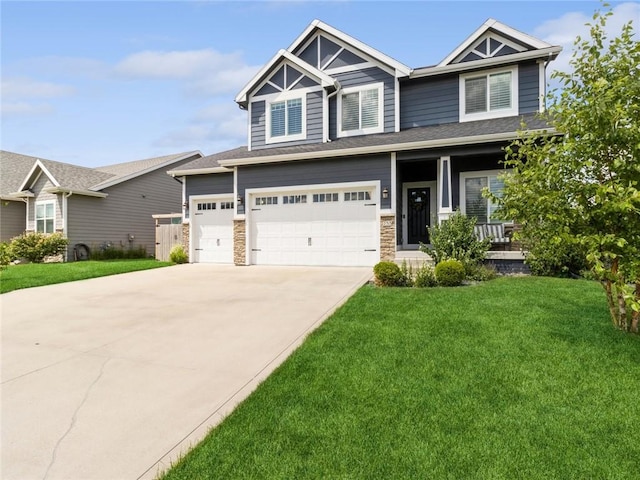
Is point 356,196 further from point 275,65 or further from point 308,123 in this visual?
point 275,65

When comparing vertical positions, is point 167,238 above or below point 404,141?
below

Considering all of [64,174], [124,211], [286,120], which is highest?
[286,120]

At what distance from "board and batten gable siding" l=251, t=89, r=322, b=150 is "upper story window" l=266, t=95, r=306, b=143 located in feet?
0.58

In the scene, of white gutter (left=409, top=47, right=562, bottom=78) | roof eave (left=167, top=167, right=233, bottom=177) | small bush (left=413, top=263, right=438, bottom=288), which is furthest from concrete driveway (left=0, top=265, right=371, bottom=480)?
white gutter (left=409, top=47, right=562, bottom=78)

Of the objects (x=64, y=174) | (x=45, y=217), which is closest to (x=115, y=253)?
(x=45, y=217)

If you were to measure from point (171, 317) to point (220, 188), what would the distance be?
862cm

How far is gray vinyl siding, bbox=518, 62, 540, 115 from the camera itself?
11.1 m

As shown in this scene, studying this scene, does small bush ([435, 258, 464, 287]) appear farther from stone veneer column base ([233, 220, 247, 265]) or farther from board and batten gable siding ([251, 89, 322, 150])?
board and batten gable siding ([251, 89, 322, 150])

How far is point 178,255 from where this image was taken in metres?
13.8

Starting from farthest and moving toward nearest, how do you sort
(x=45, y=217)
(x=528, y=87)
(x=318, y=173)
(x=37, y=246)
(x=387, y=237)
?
(x=45, y=217), (x=37, y=246), (x=318, y=173), (x=528, y=87), (x=387, y=237)

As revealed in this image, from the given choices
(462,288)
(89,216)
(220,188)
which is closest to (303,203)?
(220,188)

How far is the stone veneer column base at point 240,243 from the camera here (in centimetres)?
1227

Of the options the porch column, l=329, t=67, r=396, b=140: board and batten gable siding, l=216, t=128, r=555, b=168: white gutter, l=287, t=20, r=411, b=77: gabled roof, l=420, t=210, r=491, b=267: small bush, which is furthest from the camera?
l=329, t=67, r=396, b=140: board and batten gable siding

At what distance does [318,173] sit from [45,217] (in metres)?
14.6
